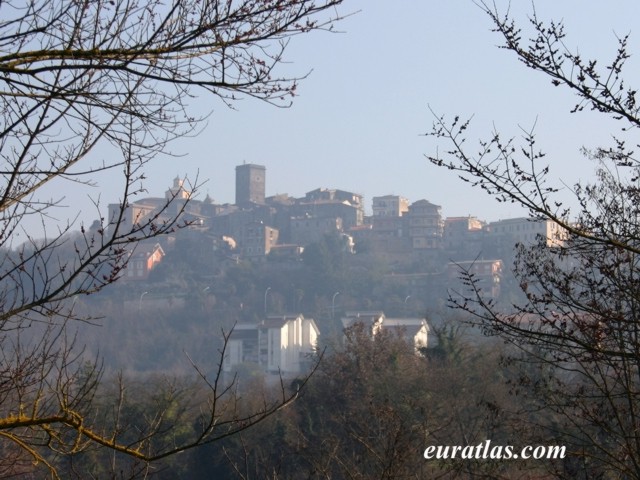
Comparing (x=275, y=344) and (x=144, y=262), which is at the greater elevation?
(x=144, y=262)

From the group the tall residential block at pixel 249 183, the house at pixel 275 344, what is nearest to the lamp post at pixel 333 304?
the house at pixel 275 344

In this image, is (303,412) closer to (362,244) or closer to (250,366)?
(250,366)

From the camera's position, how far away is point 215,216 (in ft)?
327

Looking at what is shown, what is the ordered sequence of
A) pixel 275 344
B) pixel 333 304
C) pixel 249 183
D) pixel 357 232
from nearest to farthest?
pixel 275 344, pixel 333 304, pixel 357 232, pixel 249 183

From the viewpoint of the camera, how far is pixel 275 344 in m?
63.3

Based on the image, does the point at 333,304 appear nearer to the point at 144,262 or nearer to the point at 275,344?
the point at 275,344

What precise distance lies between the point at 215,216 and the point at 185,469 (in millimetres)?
79379

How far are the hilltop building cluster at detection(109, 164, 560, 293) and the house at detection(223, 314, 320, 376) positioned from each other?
13.9 metres

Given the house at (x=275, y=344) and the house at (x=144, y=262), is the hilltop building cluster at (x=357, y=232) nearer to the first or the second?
the house at (x=144, y=262)

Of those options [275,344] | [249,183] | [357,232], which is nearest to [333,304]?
[275,344]

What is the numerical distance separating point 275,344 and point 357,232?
1091 inches

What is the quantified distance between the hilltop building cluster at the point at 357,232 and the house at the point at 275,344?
45.5 ft

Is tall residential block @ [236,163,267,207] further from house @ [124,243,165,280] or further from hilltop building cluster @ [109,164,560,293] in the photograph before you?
house @ [124,243,165,280]

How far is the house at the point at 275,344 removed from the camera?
63.2m
